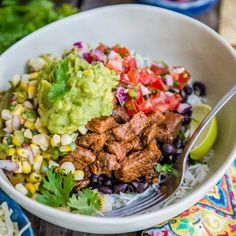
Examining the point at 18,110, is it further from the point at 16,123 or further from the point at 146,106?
the point at 146,106

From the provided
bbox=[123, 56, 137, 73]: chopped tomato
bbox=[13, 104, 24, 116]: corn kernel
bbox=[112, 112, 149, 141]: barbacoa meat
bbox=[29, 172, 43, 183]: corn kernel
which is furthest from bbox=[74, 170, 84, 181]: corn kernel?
bbox=[123, 56, 137, 73]: chopped tomato

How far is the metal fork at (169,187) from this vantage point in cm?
394

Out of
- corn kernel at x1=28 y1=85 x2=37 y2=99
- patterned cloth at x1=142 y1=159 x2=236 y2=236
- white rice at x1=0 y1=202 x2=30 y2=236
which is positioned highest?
corn kernel at x1=28 y1=85 x2=37 y2=99

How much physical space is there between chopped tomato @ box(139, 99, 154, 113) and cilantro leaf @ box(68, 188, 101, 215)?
Result: 808 millimetres

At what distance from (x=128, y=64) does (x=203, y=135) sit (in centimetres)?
85

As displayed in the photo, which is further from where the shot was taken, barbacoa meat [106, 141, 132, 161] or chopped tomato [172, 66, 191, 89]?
chopped tomato [172, 66, 191, 89]

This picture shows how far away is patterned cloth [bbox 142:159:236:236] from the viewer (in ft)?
12.8

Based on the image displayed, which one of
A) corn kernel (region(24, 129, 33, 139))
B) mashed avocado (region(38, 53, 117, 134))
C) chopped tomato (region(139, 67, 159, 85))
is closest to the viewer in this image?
mashed avocado (region(38, 53, 117, 134))

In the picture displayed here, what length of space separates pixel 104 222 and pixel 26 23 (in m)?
2.86

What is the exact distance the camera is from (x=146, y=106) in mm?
4172

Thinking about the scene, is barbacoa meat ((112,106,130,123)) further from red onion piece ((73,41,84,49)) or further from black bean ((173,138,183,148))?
red onion piece ((73,41,84,49))

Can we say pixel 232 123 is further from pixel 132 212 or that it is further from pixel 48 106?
pixel 48 106

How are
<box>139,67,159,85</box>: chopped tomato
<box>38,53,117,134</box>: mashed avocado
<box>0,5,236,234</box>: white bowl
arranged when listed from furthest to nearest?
<box>0,5,236,234</box>: white bowl → <box>139,67,159,85</box>: chopped tomato → <box>38,53,117,134</box>: mashed avocado

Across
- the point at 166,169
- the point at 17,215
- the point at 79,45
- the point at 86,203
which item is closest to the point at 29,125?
the point at 17,215
